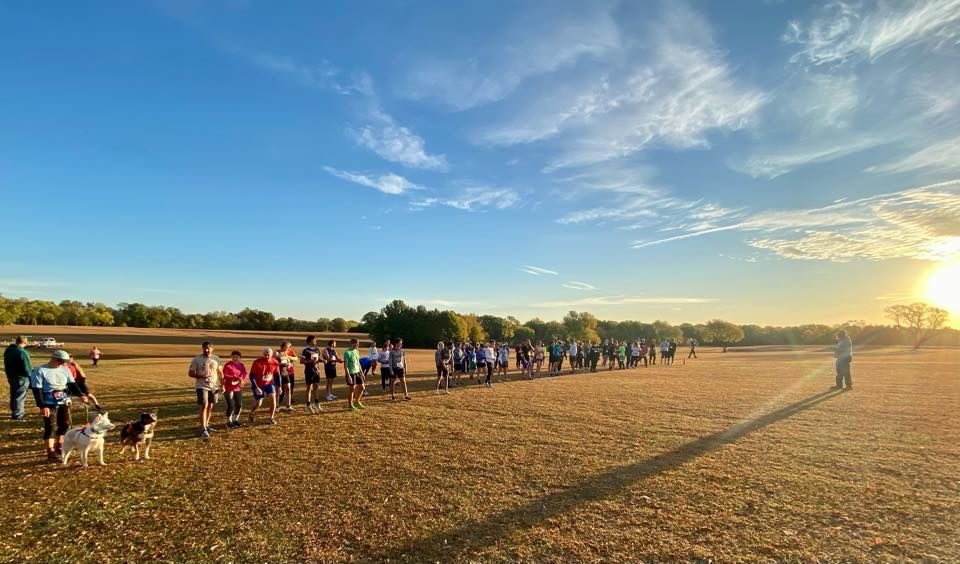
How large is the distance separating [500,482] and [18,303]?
123 meters

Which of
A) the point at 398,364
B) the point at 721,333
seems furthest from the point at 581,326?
the point at 398,364

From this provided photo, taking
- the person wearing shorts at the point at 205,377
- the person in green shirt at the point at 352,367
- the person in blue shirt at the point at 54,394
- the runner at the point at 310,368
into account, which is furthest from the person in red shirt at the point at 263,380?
the person in blue shirt at the point at 54,394

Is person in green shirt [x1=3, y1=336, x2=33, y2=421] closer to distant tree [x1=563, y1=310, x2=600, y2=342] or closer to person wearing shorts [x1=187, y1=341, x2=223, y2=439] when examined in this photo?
person wearing shorts [x1=187, y1=341, x2=223, y2=439]

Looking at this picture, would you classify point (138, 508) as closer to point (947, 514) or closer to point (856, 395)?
point (947, 514)

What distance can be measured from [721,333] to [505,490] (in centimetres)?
11741

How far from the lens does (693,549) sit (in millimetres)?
4879

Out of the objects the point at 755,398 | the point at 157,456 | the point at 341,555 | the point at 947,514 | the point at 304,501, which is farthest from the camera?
the point at 755,398

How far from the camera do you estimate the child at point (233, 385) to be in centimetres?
1053

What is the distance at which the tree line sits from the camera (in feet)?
264

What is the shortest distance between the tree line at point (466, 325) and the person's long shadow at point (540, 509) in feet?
200

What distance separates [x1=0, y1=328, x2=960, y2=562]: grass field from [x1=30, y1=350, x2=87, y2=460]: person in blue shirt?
49 cm

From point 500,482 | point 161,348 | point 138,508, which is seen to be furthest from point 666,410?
point 161,348

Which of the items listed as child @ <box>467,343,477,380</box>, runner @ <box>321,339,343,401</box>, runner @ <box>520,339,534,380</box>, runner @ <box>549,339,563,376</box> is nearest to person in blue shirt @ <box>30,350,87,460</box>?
runner @ <box>321,339,343,401</box>

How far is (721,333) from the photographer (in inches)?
4284
